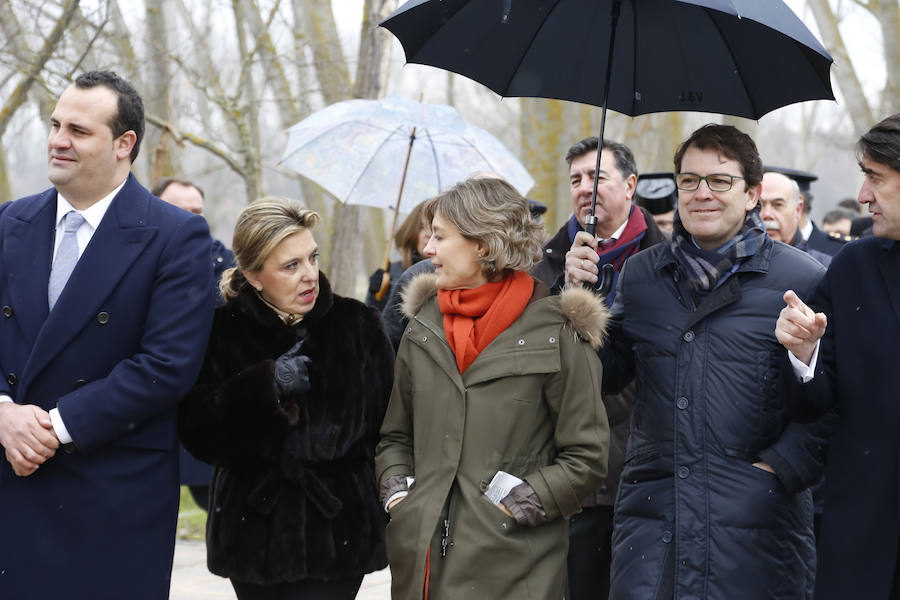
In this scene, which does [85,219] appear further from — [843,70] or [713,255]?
[843,70]

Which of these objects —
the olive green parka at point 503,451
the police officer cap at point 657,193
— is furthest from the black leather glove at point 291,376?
the police officer cap at point 657,193

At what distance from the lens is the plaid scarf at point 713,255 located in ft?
13.4

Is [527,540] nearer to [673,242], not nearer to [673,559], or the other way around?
[673,559]

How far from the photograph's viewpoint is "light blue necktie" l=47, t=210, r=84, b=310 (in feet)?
13.0

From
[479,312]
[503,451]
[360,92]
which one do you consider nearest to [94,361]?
[479,312]

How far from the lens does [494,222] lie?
3.95 meters

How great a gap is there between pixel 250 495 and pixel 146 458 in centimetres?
41

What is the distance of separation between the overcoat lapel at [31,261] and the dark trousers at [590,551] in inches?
99.5

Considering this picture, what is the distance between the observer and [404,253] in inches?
270

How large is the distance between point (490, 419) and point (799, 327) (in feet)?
3.46

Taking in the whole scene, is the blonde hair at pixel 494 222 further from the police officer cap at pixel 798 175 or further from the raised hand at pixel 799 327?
the police officer cap at pixel 798 175

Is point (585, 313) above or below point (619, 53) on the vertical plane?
below

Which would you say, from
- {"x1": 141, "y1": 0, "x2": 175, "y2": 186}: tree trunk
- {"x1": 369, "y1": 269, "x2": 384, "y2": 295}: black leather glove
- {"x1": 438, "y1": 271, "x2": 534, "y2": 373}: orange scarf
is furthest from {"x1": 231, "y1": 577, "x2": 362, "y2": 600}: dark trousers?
{"x1": 141, "y1": 0, "x2": 175, "y2": 186}: tree trunk

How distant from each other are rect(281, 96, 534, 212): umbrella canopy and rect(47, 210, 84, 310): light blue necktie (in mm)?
2938
